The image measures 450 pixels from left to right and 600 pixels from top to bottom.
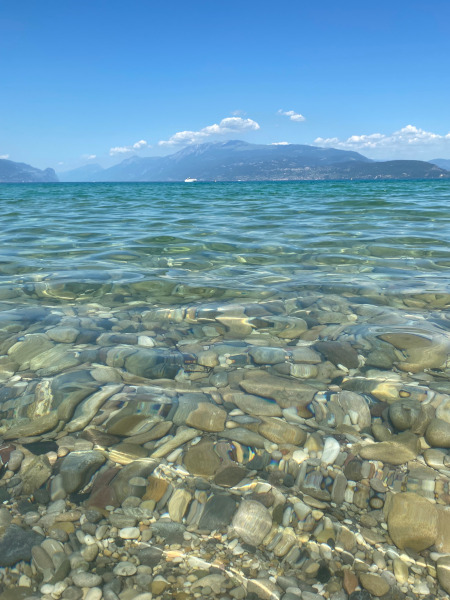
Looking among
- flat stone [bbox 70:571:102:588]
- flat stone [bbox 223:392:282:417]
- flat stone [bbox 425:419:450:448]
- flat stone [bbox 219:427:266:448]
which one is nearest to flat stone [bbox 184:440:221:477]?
flat stone [bbox 219:427:266:448]

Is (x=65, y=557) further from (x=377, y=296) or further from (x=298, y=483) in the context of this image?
(x=377, y=296)

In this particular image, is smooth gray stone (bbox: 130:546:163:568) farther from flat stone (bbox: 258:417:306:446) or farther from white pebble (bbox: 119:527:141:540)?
flat stone (bbox: 258:417:306:446)

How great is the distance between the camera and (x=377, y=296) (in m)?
4.54

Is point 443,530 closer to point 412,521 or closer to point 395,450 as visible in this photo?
point 412,521

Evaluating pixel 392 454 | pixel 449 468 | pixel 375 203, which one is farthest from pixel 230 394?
pixel 375 203

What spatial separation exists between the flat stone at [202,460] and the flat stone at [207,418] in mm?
141

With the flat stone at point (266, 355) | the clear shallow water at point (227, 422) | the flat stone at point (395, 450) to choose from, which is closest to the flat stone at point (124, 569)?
the clear shallow water at point (227, 422)

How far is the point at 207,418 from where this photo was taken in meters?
2.36

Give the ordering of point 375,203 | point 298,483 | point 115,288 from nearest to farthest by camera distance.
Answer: point 298,483, point 115,288, point 375,203

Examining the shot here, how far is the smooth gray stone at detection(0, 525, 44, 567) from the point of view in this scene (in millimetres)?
1491

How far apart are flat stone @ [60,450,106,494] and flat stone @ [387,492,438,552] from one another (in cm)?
139

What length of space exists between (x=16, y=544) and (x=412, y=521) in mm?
1607

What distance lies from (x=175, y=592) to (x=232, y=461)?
726mm

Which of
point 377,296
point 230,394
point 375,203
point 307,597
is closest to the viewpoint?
point 307,597
